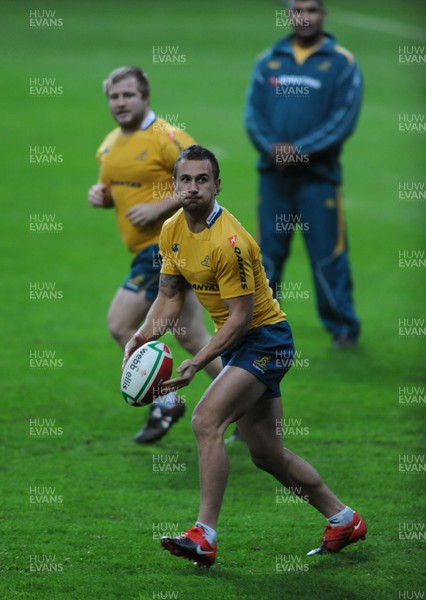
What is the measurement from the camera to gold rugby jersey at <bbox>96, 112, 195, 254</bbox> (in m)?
9.34

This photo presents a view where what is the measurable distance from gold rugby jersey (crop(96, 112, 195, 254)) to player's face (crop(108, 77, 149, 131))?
153mm

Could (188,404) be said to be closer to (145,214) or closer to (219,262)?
(145,214)

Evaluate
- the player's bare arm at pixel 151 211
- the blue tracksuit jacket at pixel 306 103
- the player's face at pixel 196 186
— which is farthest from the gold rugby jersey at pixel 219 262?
the blue tracksuit jacket at pixel 306 103

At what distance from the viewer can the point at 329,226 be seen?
12133mm

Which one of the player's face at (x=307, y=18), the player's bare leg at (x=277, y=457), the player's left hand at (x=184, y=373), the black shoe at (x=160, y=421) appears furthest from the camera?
the player's face at (x=307, y=18)

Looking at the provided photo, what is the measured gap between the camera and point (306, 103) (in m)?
11.9

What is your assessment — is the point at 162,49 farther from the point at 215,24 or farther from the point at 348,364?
the point at 348,364

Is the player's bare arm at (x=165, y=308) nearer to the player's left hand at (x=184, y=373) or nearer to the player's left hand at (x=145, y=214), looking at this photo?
the player's left hand at (x=184, y=373)

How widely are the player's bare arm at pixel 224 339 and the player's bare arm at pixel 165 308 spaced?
466 millimetres

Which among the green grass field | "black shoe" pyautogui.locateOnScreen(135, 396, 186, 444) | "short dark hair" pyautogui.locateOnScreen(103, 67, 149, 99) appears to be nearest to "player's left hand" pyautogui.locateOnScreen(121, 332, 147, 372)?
the green grass field

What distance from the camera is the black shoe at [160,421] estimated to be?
9.54 meters

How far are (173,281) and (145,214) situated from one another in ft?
7.10

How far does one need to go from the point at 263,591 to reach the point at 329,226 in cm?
608

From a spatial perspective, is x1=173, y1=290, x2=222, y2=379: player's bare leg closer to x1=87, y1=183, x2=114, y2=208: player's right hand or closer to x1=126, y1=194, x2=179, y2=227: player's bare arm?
x1=126, y1=194, x2=179, y2=227: player's bare arm
